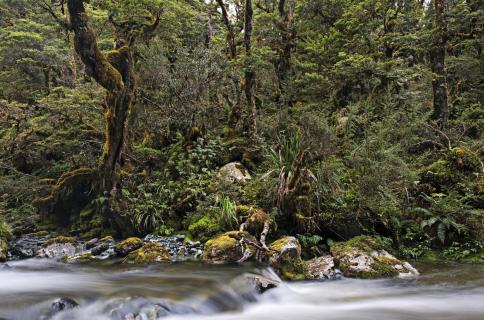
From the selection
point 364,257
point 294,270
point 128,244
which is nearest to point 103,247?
point 128,244

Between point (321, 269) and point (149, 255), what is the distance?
3.53 meters

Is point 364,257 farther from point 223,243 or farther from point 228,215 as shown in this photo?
point 228,215

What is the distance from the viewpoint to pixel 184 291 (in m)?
6.30

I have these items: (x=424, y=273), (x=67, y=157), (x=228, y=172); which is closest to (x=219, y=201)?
(x=228, y=172)

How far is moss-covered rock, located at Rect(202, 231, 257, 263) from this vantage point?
26.6 feet

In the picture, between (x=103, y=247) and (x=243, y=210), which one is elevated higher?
(x=243, y=210)

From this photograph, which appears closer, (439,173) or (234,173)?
(439,173)

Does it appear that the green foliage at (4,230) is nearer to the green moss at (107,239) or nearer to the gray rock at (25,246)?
the gray rock at (25,246)

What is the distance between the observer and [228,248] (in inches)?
322

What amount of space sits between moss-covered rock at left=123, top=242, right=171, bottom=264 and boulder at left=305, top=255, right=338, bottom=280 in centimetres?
290

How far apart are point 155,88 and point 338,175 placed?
22.7 feet

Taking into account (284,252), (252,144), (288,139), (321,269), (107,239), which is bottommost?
(321,269)

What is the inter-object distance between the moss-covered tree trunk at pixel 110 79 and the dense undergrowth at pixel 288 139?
0.77 metres

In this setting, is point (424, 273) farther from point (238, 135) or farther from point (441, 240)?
point (238, 135)
